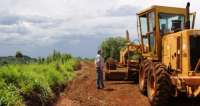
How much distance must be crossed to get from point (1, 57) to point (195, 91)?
47.9ft

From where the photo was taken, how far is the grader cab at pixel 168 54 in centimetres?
1354

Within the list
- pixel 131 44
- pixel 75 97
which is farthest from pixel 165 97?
pixel 131 44

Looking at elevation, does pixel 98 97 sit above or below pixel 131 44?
below

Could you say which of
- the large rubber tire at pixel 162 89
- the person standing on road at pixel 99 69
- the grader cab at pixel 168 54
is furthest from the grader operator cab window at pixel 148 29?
the large rubber tire at pixel 162 89

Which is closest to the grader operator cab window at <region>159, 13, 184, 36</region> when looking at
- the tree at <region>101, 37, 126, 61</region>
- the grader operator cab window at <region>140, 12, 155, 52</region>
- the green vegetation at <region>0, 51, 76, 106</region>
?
the grader operator cab window at <region>140, 12, 155, 52</region>

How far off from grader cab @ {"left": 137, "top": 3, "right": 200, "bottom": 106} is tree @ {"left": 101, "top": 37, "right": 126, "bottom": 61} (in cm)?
1693

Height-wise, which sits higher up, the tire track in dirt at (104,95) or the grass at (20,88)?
the grass at (20,88)

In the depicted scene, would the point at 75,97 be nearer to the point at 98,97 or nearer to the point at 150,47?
the point at 98,97

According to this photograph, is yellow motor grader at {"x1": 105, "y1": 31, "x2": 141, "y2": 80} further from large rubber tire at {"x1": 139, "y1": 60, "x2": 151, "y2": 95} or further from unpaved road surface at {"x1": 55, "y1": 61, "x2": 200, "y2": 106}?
large rubber tire at {"x1": 139, "y1": 60, "x2": 151, "y2": 95}

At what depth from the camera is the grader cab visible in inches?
533

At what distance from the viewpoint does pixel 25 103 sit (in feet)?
42.8

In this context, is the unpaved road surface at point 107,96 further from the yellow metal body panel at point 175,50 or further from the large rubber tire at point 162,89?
the yellow metal body panel at point 175,50

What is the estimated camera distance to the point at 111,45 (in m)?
37.1

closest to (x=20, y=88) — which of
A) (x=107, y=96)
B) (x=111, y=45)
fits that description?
(x=107, y=96)
